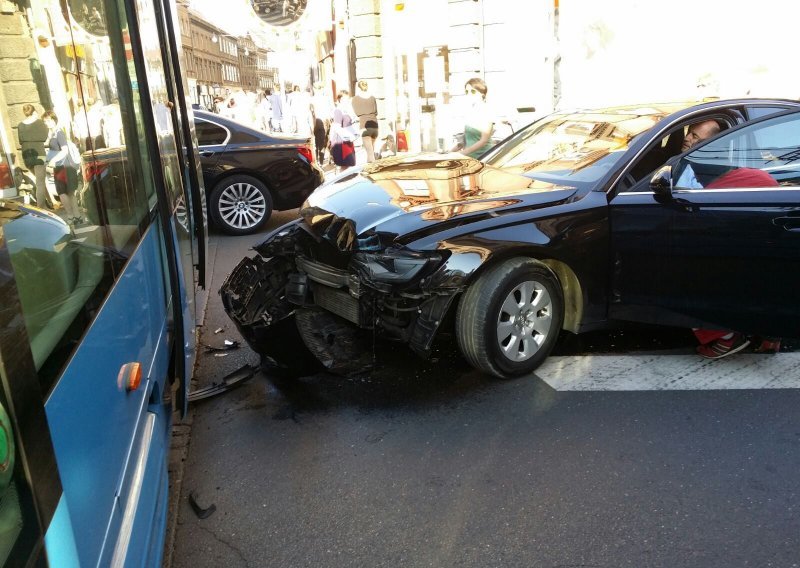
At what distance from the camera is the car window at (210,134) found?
28.8ft

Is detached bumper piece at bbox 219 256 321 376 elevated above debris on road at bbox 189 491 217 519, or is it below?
above

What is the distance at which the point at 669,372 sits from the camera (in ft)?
14.0

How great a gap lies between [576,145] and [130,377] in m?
3.42

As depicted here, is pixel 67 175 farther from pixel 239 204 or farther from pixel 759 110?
pixel 239 204

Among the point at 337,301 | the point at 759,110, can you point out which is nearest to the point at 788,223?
the point at 759,110

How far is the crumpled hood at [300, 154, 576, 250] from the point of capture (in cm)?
386

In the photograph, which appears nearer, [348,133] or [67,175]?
[67,175]

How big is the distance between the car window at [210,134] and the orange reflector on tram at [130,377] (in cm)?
703

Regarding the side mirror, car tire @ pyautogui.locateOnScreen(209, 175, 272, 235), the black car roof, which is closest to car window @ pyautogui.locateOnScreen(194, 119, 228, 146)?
car tire @ pyautogui.locateOnScreen(209, 175, 272, 235)

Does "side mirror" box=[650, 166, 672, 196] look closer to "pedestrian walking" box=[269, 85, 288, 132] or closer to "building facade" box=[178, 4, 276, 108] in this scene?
"pedestrian walking" box=[269, 85, 288, 132]

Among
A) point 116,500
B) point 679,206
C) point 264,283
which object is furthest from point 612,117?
point 116,500

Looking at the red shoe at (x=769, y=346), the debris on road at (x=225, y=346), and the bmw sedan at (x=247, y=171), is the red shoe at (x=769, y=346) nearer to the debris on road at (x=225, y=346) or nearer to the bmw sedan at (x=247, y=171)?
the debris on road at (x=225, y=346)

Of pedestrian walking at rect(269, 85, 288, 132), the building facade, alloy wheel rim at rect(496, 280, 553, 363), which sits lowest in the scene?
alloy wheel rim at rect(496, 280, 553, 363)

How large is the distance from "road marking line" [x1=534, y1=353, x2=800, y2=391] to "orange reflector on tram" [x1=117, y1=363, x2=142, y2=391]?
2539mm
